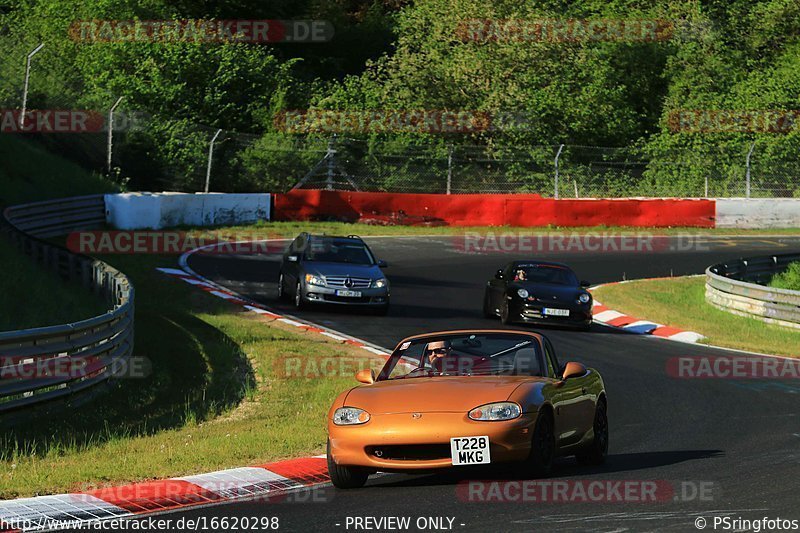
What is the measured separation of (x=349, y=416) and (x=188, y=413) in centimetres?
468

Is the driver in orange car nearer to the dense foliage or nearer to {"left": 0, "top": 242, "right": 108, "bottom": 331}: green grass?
{"left": 0, "top": 242, "right": 108, "bottom": 331}: green grass

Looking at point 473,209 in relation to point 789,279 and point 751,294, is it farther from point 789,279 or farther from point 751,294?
point 751,294

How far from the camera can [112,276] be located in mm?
20000

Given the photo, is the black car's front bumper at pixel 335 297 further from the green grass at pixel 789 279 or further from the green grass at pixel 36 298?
the green grass at pixel 789 279

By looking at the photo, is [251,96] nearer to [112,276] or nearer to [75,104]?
[75,104]

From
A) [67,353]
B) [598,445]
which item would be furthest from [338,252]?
[598,445]

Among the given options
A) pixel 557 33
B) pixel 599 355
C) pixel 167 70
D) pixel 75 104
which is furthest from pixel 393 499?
pixel 557 33

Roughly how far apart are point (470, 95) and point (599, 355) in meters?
30.2

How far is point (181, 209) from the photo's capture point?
116 feet

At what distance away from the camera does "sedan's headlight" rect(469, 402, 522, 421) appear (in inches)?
350

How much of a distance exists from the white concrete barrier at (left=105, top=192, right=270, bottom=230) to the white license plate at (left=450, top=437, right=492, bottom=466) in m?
25.8

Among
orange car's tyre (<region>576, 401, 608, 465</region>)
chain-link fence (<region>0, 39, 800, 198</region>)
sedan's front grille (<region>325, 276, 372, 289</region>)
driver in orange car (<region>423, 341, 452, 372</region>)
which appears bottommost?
sedan's front grille (<region>325, 276, 372, 289</region>)

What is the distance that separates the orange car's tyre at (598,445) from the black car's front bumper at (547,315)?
38.5 ft

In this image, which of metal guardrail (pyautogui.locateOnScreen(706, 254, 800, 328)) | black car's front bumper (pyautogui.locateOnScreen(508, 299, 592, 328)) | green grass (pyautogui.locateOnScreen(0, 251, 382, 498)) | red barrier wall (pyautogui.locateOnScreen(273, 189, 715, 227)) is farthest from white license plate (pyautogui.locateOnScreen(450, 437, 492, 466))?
red barrier wall (pyautogui.locateOnScreen(273, 189, 715, 227))
